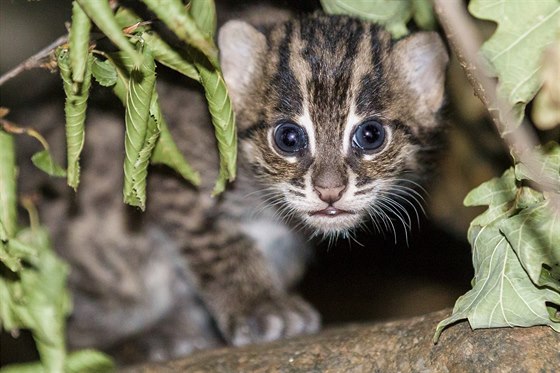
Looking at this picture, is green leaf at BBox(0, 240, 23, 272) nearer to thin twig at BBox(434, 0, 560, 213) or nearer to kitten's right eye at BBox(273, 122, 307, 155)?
kitten's right eye at BBox(273, 122, 307, 155)

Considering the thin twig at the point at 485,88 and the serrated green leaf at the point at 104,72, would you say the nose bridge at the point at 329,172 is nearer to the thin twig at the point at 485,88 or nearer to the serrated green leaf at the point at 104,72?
the thin twig at the point at 485,88

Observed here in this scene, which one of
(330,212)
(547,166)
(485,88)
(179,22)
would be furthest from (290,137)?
(485,88)

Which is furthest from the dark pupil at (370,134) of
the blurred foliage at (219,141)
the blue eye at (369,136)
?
the blurred foliage at (219,141)

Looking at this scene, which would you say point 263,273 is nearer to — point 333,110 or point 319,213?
point 319,213

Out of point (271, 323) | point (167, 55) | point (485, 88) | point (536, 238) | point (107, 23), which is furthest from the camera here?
point (271, 323)

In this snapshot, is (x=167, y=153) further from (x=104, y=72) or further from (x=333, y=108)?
(x=333, y=108)

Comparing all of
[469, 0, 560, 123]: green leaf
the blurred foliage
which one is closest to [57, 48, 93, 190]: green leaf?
the blurred foliage

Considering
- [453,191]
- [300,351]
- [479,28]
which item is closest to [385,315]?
[453,191]
